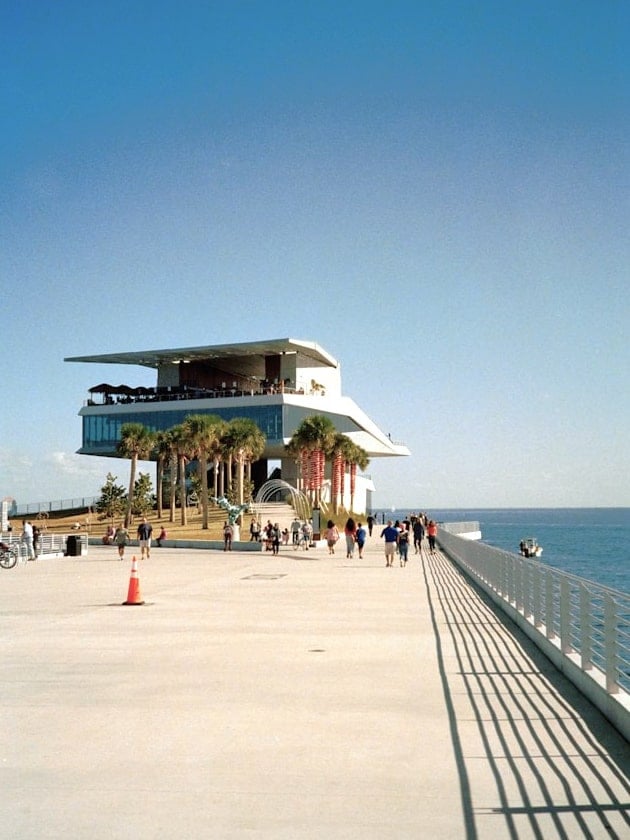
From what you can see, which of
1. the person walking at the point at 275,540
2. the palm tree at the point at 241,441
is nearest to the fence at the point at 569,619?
the person walking at the point at 275,540

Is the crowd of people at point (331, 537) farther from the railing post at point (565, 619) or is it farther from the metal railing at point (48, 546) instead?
Answer: the railing post at point (565, 619)

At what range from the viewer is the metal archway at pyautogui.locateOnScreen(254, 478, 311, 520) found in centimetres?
7644

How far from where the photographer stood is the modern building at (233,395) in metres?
96.6

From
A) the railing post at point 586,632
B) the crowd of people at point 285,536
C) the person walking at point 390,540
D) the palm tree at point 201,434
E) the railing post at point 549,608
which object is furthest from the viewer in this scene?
the palm tree at point 201,434

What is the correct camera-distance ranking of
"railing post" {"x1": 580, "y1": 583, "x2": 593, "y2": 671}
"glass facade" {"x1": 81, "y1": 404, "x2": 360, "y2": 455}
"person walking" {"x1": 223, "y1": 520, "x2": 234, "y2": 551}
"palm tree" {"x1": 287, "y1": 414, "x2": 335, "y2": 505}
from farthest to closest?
"glass facade" {"x1": 81, "y1": 404, "x2": 360, "y2": 455}, "palm tree" {"x1": 287, "y1": 414, "x2": 335, "y2": 505}, "person walking" {"x1": 223, "y1": 520, "x2": 234, "y2": 551}, "railing post" {"x1": 580, "y1": 583, "x2": 593, "y2": 671}

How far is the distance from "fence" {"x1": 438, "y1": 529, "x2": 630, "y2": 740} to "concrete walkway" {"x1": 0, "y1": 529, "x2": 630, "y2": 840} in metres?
0.23

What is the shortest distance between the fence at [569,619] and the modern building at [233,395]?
74675 millimetres

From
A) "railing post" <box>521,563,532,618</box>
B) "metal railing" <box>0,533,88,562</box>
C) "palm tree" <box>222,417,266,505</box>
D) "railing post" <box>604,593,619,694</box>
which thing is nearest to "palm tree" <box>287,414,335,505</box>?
"palm tree" <box>222,417,266,505</box>

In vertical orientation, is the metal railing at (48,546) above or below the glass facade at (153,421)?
below

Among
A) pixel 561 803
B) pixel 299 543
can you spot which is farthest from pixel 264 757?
pixel 299 543

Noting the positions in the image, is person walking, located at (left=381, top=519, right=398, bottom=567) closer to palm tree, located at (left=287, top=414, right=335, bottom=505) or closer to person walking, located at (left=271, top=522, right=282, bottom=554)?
person walking, located at (left=271, top=522, right=282, bottom=554)

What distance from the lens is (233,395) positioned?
9981 centimetres

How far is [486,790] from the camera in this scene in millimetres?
6188

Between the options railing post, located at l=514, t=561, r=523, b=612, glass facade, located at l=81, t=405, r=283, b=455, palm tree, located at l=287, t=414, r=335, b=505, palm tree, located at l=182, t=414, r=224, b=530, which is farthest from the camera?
glass facade, located at l=81, t=405, r=283, b=455
